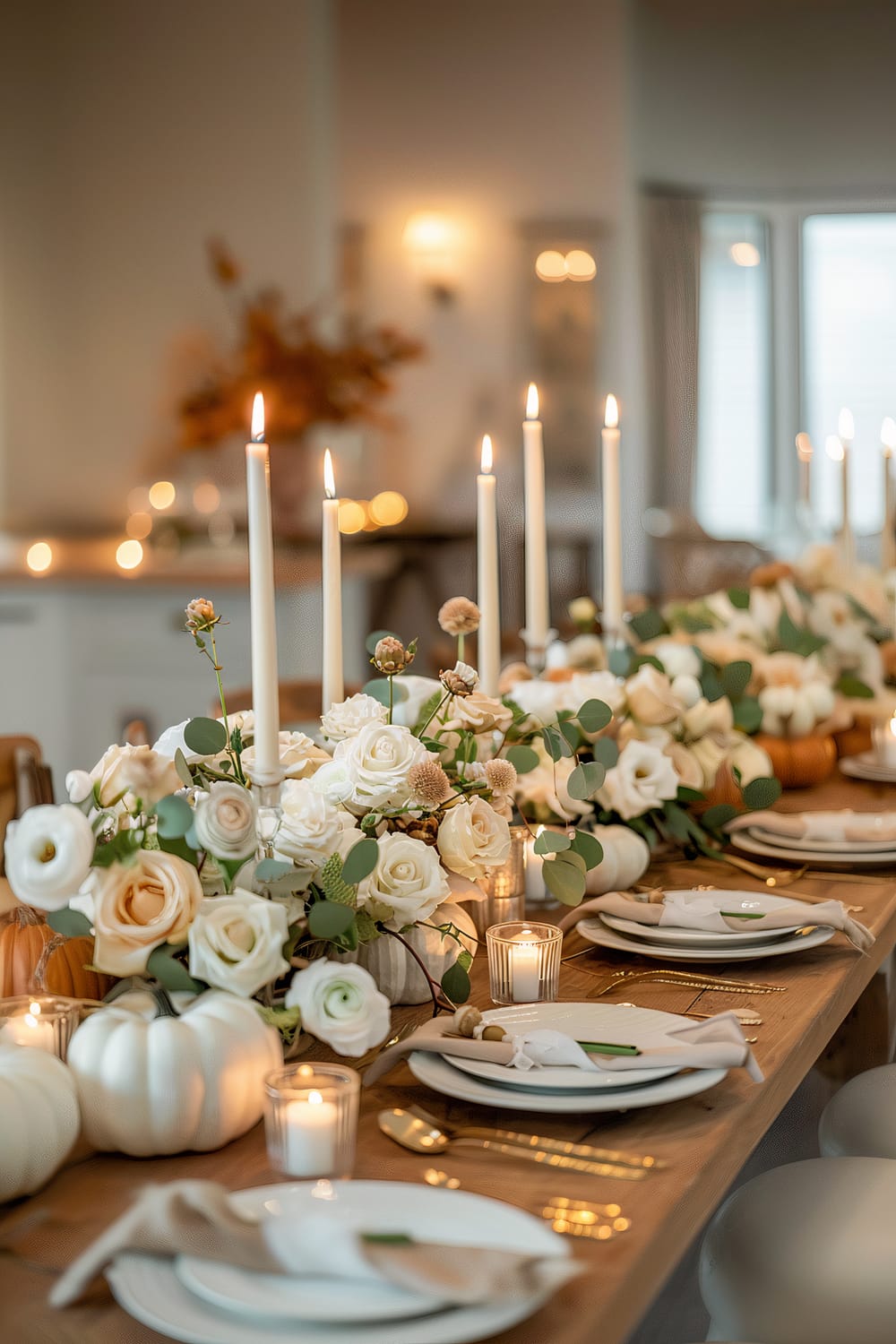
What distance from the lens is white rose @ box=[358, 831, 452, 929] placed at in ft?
3.22

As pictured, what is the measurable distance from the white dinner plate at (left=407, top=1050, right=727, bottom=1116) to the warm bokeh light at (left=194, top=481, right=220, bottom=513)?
427cm

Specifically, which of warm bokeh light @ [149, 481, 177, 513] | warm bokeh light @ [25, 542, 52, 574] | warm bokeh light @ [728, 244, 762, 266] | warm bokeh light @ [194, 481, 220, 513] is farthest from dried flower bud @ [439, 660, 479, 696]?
warm bokeh light @ [728, 244, 762, 266]

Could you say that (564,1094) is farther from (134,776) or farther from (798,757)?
(798,757)

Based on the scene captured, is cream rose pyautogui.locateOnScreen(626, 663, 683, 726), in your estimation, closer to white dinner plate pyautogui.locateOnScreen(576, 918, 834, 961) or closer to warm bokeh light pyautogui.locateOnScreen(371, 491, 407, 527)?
white dinner plate pyautogui.locateOnScreen(576, 918, 834, 961)

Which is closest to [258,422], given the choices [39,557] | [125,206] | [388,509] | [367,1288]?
[367,1288]

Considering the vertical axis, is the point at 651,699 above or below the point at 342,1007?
above

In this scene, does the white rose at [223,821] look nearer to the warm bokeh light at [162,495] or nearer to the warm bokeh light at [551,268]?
the warm bokeh light at [162,495]

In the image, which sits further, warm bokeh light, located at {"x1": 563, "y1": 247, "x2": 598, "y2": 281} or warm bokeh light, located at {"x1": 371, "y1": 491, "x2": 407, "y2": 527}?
warm bokeh light, located at {"x1": 563, "y1": 247, "x2": 598, "y2": 281}

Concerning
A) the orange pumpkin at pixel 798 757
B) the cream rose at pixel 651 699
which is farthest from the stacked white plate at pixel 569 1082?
the orange pumpkin at pixel 798 757

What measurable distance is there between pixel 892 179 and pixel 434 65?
239 cm

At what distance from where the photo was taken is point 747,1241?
1173mm

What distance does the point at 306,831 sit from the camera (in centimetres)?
94

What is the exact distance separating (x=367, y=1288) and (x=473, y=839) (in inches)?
17.2

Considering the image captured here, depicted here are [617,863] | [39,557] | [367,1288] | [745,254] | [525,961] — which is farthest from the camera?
[745,254]
